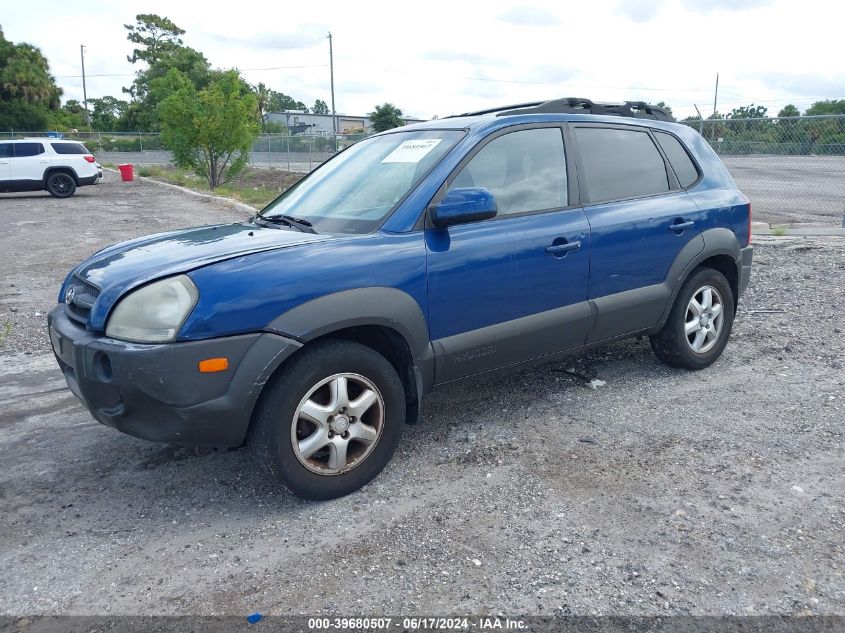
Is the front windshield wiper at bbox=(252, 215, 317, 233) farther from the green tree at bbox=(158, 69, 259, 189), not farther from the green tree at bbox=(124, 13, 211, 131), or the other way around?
the green tree at bbox=(124, 13, 211, 131)

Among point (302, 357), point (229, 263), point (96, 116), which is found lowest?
point (302, 357)

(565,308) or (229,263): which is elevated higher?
(229,263)

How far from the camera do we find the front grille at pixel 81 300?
3.29 m

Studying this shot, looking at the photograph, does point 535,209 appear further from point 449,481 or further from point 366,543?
point 366,543

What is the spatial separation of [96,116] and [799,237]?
283 ft

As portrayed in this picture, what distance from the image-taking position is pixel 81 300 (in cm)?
336

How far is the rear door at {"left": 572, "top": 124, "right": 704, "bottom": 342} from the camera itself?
433 cm

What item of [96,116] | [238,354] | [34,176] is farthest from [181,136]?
[96,116]

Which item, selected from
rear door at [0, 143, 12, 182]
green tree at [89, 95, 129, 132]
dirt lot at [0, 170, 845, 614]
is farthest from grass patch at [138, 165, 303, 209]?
green tree at [89, 95, 129, 132]

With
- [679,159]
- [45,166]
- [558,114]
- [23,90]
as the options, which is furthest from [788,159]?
[23,90]

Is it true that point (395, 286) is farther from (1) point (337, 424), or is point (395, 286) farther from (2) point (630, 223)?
(2) point (630, 223)

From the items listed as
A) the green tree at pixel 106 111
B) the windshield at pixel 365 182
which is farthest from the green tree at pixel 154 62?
the windshield at pixel 365 182

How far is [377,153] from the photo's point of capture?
14.1 feet

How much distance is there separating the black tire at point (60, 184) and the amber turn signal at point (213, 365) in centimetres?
2031
